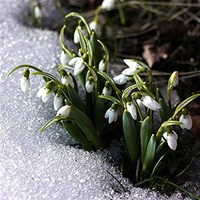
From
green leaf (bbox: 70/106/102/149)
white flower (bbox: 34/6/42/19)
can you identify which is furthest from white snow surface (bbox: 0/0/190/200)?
white flower (bbox: 34/6/42/19)

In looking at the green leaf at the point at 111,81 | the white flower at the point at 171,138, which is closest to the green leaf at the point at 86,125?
the green leaf at the point at 111,81

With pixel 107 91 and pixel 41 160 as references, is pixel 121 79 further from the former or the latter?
pixel 41 160

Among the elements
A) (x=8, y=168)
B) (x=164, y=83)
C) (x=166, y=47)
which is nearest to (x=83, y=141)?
(x=8, y=168)

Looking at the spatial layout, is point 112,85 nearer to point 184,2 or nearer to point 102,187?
point 102,187

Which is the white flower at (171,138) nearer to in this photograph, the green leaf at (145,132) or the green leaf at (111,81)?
the green leaf at (145,132)

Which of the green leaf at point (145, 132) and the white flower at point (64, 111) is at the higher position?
the white flower at point (64, 111)

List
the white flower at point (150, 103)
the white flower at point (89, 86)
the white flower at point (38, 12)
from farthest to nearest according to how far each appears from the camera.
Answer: the white flower at point (38, 12), the white flower at point (89, 86), the white flower at point (150, 103)

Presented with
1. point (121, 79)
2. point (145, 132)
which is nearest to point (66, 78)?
point (121, 79)
